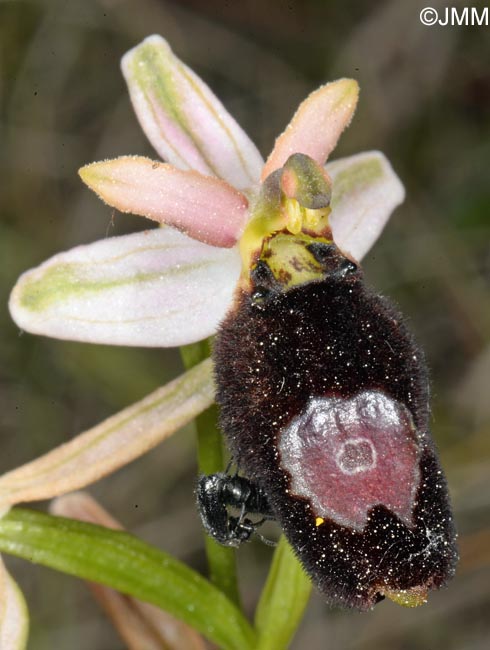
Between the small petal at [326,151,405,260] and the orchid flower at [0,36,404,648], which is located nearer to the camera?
the orchid flower at [0,36,404,648]

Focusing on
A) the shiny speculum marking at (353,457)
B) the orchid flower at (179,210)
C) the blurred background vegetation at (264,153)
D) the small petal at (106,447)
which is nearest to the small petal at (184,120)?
the orchid flower at (179,210)

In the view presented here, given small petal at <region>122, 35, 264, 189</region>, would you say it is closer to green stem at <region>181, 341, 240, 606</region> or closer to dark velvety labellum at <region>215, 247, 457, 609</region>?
green stem at <region>181, 341, 240, 606</region>

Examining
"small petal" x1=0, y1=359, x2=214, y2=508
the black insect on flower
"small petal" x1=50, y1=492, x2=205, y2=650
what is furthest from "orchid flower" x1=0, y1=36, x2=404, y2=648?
"small petal" x1=50, y1=492, x2=205, y2=650

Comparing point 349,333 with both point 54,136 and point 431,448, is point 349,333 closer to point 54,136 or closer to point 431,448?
point 431,448

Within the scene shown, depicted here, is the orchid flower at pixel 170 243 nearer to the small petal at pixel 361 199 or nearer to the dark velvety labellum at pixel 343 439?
the small petal at pixel 361 199

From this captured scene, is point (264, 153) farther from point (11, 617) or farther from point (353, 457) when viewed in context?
point (353, 457)

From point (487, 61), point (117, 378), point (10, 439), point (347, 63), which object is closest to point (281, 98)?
point (347, 63)

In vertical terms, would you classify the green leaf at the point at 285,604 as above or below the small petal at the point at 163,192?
below
